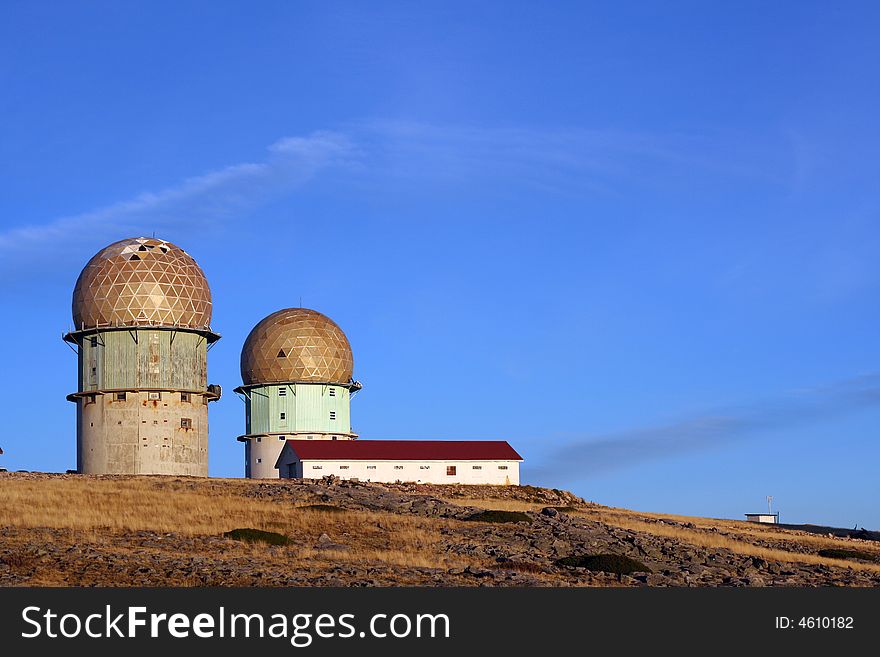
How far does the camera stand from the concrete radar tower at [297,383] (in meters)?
76.9

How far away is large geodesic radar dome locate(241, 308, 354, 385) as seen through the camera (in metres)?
76.8

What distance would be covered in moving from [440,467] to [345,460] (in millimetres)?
5159

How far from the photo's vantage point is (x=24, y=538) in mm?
32375

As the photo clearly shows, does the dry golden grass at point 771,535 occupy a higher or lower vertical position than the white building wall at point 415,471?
lower

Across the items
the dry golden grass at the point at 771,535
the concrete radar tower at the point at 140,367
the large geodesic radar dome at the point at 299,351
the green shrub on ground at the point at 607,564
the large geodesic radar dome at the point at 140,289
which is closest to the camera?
the green shrub on ground at the point at 607,564

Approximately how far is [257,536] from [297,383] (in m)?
43.2

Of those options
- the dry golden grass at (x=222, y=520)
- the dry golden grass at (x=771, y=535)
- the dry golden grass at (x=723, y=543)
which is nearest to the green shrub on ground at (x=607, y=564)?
the dry golden grass at (x=222, y=520)

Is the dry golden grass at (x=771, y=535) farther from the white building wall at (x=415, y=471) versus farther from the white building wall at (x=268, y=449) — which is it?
the white building wall at (x=268, y=449)

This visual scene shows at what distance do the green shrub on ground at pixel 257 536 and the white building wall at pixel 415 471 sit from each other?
111 feet

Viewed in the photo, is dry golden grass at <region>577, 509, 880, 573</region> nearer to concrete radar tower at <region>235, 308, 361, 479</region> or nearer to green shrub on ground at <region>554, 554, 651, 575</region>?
green shrub on ground at <region>554, 554, 651, 575</region>

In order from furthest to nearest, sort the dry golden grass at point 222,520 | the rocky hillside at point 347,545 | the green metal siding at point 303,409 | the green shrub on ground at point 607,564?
the green metal siding at point 303,409 → the green shrub on ground at point 607,564 → the dry golden grass at point 222,520 → the rocky hillside at point 347,545

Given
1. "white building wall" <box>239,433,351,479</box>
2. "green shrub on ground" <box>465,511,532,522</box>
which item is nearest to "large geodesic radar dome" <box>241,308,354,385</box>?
"white building wall" <box>239,433,351,479</box>

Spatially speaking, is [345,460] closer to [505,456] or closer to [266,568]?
[505,456]

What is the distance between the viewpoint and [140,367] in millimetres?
64375
